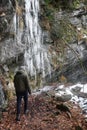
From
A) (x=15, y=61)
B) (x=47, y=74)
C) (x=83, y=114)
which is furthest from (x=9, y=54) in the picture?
(x=83, y=114)

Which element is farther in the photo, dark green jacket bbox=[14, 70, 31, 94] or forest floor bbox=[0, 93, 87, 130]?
dark green jacket bbox=[14, 70, 31, 94]

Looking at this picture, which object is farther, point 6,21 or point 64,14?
point 64,14

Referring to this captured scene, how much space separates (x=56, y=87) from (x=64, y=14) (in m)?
3.31

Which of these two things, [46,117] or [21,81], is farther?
[46,117]

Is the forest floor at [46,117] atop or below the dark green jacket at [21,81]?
below

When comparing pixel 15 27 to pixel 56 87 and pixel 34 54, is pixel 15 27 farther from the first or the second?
pixel 56 87

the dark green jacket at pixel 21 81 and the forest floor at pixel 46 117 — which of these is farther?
the dark green jacket at pixel 21 81

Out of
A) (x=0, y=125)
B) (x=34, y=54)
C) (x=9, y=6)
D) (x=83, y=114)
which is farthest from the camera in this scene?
(x=34, y=54)

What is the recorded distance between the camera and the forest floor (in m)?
9.36

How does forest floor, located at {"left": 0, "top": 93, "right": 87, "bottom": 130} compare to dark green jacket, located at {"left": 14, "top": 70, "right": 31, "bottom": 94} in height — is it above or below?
Result: below

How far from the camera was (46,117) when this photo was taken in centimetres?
1010

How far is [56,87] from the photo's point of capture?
46.5 feet

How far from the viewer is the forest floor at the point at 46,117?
9.36 m

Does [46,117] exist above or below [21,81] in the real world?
below
